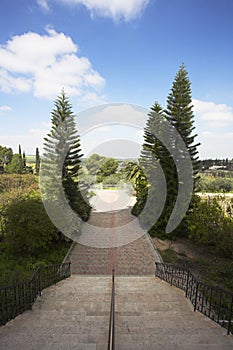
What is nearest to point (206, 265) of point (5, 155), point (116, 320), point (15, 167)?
point (116, 320)

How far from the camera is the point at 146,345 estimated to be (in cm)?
318

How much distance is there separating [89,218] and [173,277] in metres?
9.16

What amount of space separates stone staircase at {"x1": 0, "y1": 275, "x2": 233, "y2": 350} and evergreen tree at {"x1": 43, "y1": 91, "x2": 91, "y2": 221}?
6651 millimetres

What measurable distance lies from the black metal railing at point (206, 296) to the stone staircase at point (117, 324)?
0.53 feet

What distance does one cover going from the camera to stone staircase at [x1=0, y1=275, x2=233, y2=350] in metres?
3.19

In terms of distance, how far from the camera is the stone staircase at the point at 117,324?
10.5 feet

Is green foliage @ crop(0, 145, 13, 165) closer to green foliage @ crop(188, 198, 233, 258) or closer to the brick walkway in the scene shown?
the brick walkway

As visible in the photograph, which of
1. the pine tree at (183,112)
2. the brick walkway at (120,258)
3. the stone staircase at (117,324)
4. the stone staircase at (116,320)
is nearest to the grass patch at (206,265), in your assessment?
the brick walkway at (120,258)

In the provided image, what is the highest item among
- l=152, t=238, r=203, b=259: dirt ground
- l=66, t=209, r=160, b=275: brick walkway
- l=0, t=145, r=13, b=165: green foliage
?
l=0, t=145, r=13, b=165: green foliage

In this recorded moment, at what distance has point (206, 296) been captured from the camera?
183 inches

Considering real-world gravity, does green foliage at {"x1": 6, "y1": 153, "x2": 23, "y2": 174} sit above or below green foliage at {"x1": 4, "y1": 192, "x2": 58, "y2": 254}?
above

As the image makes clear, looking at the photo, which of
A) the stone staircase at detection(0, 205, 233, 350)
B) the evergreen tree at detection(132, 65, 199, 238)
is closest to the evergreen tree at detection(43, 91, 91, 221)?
the evergreen tree at detection(132, 65, 199, 238)

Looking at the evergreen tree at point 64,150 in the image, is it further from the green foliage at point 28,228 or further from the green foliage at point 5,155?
the green foliage at point 5,155

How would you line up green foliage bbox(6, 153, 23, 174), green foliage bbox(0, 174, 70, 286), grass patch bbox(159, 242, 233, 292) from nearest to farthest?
grass patch bbox(159, 242, 233, 292)
green foliage bbox(0, 174, 70, 286)
green foliage bbox(6, 153, 23, 174)
